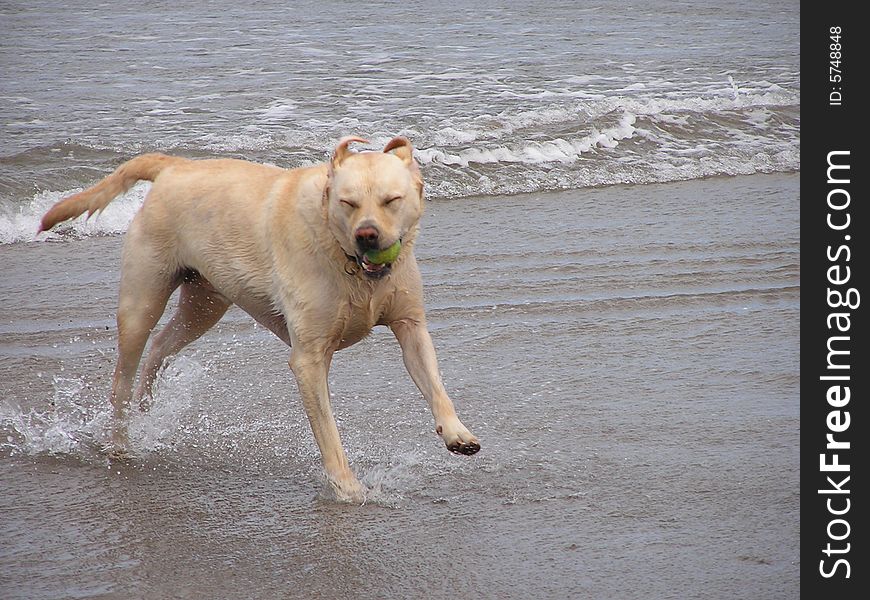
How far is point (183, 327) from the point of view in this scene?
5.55 m

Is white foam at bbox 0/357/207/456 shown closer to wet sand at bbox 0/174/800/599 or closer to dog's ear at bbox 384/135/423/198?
wet sand at bbox 0/174/800/599

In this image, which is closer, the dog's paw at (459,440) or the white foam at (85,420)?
the dog's paw at (459,440)

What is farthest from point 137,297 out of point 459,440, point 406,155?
point 459,440

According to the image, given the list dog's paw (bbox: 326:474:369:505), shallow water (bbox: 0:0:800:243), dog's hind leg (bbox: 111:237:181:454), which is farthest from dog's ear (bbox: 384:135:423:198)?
shallow water (bbox: 0:0:800:243)

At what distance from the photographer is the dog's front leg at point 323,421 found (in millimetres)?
4609

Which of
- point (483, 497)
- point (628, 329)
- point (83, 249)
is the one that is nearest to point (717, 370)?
point (628, 329)

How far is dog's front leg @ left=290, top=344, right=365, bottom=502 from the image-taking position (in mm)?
4609

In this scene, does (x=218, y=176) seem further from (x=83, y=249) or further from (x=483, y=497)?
(x=83, y=249)

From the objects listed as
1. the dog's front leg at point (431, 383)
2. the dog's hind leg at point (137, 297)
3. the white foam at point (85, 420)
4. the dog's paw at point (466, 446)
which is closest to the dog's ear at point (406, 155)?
the dog's front leg at point (431, 383)

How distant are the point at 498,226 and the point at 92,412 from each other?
4090mm

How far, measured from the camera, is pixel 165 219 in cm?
517

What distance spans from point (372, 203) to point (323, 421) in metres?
0.94

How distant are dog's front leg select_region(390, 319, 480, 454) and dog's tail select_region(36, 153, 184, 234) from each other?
1435 millimetres

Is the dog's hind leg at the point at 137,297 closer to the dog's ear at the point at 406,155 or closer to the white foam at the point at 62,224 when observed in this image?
the dog's ear at the point at 406,155
